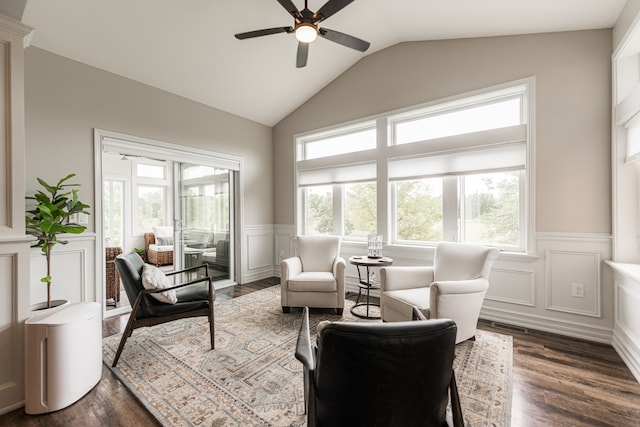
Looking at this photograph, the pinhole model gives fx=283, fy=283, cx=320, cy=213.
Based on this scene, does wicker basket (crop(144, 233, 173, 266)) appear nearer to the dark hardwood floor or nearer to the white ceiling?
the white ceiling

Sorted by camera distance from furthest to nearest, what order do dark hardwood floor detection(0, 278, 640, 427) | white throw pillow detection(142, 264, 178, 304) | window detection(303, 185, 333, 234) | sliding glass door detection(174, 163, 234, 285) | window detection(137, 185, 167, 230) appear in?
window detection(137, 185, 167, 230) < window detection(303, 185, 333, 234) < sliding glass door detection(174, 163, 234, 285) < white throw pillow detection(142, 264, 178, 304) < dark hardwood floor detection(0, 278, 640, 427)

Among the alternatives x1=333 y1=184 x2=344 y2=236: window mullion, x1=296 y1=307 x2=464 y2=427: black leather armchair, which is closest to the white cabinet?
x1=296 y1=307 x2=464 y2=427: black leather armchair

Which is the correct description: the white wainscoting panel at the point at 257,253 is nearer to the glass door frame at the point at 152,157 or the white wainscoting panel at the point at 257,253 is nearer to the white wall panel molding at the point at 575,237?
the glass door frame at the point at 152,157

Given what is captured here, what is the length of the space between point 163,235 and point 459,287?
655 centimetres

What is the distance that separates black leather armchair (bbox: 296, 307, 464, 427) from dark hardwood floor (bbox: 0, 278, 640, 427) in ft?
3.63

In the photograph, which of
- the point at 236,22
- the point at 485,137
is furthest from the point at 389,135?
the point at 236,22

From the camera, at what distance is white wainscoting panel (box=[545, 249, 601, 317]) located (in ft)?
8.65

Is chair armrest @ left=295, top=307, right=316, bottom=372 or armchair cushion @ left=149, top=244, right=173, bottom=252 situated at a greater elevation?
chair armrest @ left=295, top=307, right=316, bottom=372

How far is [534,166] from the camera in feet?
9.40

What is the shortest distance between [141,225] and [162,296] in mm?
5521

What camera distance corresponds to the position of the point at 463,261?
9.00 ft

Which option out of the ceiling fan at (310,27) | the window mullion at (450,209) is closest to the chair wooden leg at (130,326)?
the ceiling fan at (310,27)

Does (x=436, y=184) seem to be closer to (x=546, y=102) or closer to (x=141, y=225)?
(x=546, y=102)

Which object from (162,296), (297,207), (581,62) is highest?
(581,62)
